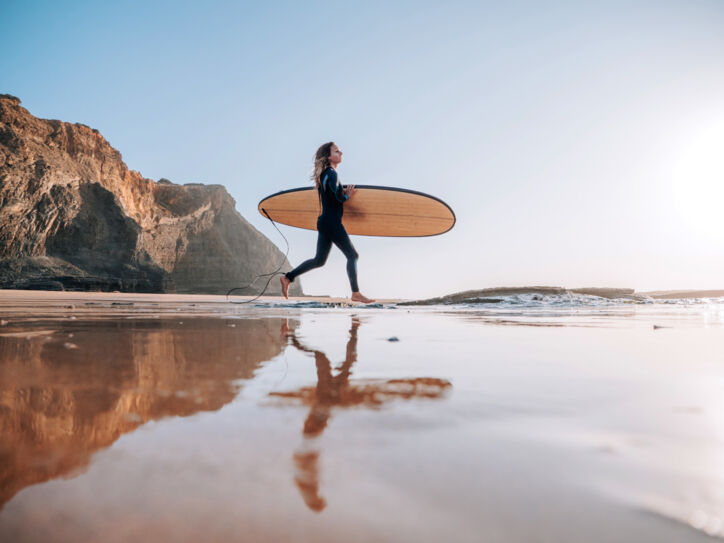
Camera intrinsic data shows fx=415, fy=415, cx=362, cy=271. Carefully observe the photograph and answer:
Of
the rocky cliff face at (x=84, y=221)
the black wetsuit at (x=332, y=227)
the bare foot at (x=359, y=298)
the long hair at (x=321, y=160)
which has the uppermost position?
the rocky cliff face at (x=84, y=221)

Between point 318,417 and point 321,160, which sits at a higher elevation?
point 321,160

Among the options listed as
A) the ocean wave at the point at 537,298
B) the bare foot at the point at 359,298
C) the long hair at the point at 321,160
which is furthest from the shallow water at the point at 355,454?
the ocean wave at the point at 537,298

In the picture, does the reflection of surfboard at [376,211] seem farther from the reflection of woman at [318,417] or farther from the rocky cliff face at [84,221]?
the rocky cliff face at [84,221]

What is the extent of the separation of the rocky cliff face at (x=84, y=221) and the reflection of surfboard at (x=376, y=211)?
104 ft

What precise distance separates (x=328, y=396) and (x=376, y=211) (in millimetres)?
5900

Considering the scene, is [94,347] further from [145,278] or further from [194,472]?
[145,278]

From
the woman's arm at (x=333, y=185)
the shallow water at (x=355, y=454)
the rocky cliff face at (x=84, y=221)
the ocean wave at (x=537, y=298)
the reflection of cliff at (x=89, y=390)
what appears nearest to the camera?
the shallow water at (x=355, y=454)

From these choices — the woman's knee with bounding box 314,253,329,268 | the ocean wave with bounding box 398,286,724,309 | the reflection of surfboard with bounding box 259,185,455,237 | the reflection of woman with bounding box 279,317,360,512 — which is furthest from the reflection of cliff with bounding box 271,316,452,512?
the ocean wave with bounding box 398,286,724,309

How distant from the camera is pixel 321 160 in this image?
211 inches

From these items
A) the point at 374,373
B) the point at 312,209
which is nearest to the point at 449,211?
the point at 312,209

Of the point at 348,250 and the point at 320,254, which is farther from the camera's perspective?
the point at 320,254

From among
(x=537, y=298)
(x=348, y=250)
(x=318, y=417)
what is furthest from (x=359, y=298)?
(x=537, y=298)

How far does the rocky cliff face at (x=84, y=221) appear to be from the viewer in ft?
104

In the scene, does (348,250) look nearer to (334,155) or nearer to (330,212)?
(330,212)
